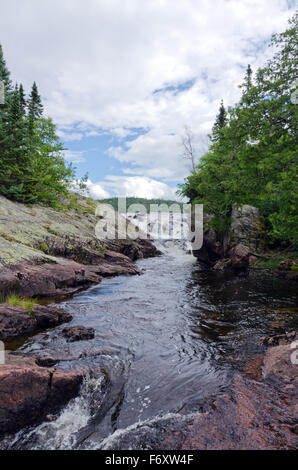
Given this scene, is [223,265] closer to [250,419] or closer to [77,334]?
[77,334]

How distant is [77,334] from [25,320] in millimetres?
1755

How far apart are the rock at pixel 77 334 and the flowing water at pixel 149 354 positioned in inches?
9.2

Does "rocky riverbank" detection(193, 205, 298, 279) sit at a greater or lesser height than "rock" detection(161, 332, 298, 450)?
greater

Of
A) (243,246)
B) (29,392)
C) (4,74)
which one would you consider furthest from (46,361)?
(4,74)

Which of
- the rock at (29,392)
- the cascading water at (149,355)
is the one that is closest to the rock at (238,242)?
the cascading water at (149,355)

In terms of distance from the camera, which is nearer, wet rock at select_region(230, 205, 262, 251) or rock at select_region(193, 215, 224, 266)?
wet rock at select_region(230, 205, 262, 251)

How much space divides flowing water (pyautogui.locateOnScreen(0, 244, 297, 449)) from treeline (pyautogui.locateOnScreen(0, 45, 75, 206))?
1225 centimetres

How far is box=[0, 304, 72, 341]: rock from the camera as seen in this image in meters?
7.02

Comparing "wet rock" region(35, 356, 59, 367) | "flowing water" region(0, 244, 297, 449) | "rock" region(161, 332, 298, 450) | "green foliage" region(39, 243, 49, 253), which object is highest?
"green foliage" region(39, 243, 49, 253)

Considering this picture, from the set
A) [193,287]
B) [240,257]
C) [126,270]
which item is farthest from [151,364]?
[240,257]

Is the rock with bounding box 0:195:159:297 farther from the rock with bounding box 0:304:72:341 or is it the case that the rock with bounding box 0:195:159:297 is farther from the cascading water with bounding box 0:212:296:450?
the rock with bounding box 0:304:72:341

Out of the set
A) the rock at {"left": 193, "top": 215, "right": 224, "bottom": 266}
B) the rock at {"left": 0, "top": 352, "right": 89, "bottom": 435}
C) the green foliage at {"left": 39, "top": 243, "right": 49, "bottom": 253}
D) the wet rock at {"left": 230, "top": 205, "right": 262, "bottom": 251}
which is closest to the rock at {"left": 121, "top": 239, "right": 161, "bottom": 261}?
the rock at {"left": 193, "top": 215, "right": 224, "bottom": 266}

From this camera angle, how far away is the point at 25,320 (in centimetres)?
750

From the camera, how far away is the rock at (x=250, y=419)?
11.5ft
